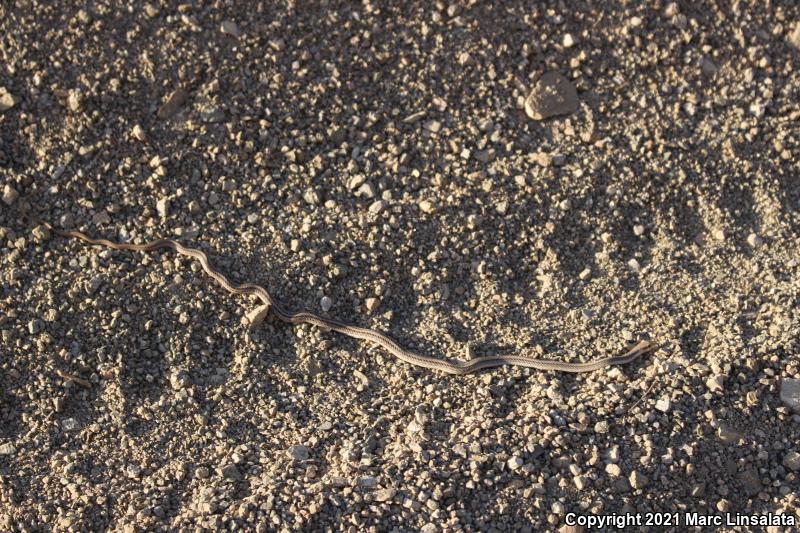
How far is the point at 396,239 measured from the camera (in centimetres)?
764

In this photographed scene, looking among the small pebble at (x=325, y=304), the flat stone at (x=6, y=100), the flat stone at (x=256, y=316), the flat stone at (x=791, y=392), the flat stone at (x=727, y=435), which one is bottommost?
the flat stone at (x=727, y=435)

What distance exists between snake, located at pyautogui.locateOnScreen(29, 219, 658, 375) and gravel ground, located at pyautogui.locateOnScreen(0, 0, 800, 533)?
0.10 metres

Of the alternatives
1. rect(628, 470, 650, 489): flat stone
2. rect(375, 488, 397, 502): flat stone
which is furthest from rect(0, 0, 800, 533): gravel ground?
rect(375, 488, 397, 502): flat stone

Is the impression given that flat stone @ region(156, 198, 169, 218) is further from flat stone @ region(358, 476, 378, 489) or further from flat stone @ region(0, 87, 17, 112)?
flat stone @ region(358, 476, 378, 489)

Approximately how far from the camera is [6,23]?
782 centimetres

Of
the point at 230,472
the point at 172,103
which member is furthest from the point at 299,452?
the point at 172,103

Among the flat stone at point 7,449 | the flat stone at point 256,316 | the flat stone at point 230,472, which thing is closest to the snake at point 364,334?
the flat stone at point 256,316

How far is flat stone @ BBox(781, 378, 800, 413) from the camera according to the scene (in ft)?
21.8

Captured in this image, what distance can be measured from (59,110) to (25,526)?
367cm

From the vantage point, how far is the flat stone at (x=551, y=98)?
26.3ft

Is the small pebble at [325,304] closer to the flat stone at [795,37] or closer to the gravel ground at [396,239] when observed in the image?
the gravel ground at [396,239]

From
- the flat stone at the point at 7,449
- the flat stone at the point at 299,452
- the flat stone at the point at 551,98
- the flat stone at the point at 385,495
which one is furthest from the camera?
the flat stone at the point at 551,98

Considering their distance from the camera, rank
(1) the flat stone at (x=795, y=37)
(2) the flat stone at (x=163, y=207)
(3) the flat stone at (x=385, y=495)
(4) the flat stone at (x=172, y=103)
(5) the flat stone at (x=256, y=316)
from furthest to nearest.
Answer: (1) the flat stone at (x=795, y=37), (4) the flat stone at (x=172, y=103), (2) the flat stone at (x=163, y=207), (5) the flat stone at (x=256, y=316), (3) the flat stone at (x=385, y=495)

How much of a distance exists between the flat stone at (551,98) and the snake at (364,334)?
2335 millimetres
